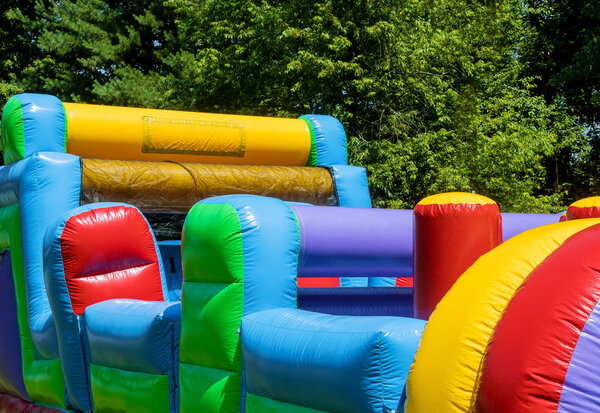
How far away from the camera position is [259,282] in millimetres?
2861

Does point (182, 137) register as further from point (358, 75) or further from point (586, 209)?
point (358, 75)

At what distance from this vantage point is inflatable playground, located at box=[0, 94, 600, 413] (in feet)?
5.47

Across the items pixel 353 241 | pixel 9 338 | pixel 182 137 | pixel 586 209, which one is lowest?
pixel 9 338

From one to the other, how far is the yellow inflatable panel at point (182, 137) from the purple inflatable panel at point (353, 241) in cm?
237

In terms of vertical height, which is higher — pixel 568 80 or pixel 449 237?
pixel 449 237

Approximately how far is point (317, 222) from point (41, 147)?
2.41 m

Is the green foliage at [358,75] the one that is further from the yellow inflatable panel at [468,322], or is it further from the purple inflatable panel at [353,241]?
the yellow inflatable panel at [468,322]

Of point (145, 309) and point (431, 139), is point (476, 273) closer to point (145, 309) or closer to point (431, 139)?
point (145, 309)

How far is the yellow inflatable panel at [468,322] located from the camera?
168 centimetres

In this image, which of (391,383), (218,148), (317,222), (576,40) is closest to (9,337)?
(218,148)

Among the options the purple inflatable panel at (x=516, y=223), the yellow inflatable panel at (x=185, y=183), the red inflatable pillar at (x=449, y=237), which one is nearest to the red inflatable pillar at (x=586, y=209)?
the red inflatable pillar at (x=449, y=237)

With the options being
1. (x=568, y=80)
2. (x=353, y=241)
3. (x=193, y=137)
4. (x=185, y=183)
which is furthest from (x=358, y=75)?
(x=353, y=241)

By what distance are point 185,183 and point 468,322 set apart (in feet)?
11.9

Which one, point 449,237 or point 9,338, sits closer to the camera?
point 449,237
